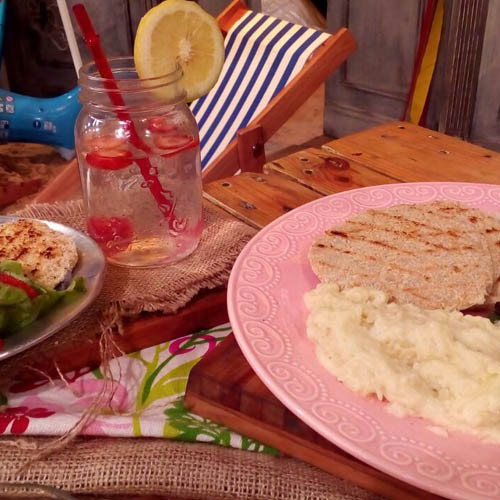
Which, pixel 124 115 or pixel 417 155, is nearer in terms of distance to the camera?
pixel 124 115

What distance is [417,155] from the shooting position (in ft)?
5.95

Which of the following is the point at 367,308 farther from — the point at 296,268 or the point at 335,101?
the point at 335,101

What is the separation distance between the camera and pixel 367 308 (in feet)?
3.05

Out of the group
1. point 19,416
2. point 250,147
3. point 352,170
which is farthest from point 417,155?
point 19,416

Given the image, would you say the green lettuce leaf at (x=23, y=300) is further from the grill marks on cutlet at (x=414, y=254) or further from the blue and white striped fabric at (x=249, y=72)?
the blue and white striped fabric at (x=249, y=72)

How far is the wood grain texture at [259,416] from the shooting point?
2.62 feet

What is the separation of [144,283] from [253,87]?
5.87 ft

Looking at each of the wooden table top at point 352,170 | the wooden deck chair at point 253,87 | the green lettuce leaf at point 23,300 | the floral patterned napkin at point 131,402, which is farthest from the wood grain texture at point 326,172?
the green lettuce leaf at point 23,300

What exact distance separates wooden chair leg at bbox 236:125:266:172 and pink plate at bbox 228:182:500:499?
3.24 feet

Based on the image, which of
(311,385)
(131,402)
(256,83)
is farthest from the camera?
(256,83)

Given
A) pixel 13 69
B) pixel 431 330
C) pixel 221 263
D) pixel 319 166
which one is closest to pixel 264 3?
pixel 13 69

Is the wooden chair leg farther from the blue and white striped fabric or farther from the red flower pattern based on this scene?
the red flower pattern

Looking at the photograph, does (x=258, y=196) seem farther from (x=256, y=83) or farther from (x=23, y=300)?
(x=256, y=83)

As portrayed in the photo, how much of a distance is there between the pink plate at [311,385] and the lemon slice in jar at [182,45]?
1.15ft
